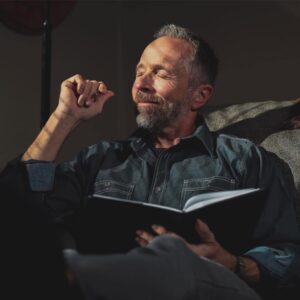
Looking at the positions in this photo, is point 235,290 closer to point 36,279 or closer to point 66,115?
point 36,279

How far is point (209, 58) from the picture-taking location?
1.63 m

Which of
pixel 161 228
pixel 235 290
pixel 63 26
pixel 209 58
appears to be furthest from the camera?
pixel 63 26


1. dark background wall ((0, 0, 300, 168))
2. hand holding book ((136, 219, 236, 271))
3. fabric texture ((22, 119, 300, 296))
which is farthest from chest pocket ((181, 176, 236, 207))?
dark background wall ((0, 0, 300, 168))

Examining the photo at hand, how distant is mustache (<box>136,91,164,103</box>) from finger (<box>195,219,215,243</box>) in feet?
1.85

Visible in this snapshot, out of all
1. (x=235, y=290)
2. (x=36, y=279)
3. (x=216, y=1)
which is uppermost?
(x=216, y=1)

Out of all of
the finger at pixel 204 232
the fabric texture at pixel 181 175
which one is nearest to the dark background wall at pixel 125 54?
the fabric texture at pixel 181 175

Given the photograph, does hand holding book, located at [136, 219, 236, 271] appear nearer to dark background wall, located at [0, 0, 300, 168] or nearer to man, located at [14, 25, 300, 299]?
man, located at [14, 25, 300, 299]

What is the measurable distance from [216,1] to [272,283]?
1.41 m

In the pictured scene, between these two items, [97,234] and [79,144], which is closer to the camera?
[97,234]

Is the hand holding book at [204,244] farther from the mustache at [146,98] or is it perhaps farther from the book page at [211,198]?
the mustache at [146,98]

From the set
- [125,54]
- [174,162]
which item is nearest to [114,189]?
[174,162]

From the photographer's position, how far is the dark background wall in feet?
6.59

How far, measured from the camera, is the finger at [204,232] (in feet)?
3.39

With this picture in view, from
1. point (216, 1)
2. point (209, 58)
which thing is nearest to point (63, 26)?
point (216, 1)
